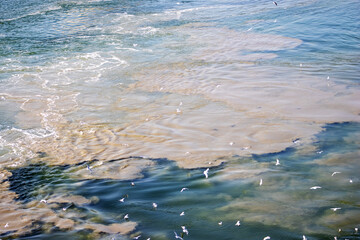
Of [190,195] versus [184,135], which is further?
[184,135]

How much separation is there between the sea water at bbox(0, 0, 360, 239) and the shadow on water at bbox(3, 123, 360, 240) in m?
0.02

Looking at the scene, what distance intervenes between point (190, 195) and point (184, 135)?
1687 millimetres

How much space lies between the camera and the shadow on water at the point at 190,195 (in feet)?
12.3

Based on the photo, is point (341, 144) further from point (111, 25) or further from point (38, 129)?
point (111, 25)

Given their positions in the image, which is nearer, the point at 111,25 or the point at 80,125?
the point at 80,125

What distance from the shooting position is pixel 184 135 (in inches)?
233

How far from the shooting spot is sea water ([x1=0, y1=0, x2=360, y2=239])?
Result: 13.0 feet

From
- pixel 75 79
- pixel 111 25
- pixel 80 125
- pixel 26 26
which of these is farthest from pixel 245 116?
pixel 26 26

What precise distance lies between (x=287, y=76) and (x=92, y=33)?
27.8 feet

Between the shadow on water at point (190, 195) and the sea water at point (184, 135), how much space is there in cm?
2

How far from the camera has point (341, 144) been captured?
17.4ft

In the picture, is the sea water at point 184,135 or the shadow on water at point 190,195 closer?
the shadow on water at point 190,195

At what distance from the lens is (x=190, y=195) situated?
4.38 metres

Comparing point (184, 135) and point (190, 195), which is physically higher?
point (184, 135)
